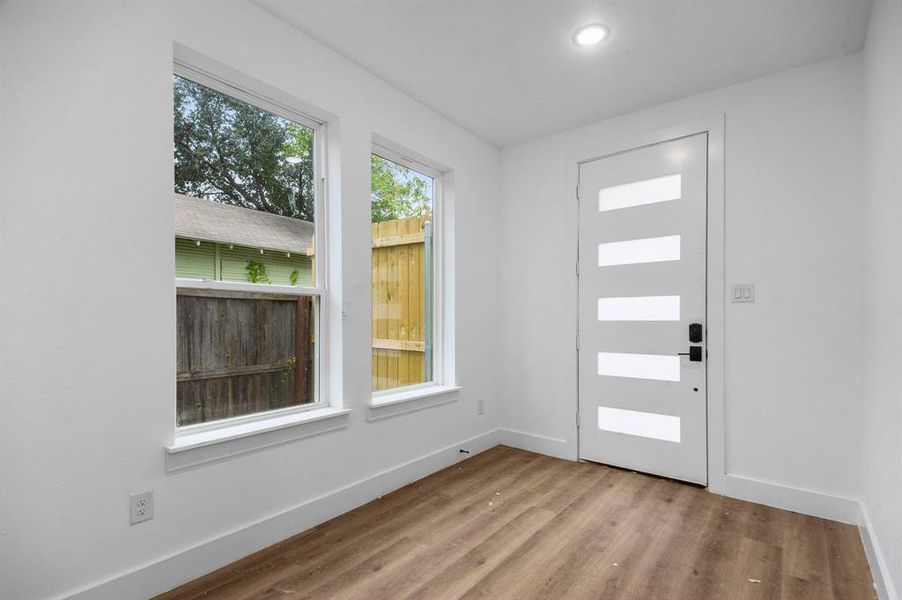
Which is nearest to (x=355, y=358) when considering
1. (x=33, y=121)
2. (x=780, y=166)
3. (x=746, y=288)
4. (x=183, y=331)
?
(x=183, y=331)

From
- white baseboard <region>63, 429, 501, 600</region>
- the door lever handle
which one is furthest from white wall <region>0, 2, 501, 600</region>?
the door lever handle

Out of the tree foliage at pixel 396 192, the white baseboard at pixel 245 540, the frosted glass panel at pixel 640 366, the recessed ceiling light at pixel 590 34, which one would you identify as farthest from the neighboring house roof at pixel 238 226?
the frosted glass panel at pixel 640 366

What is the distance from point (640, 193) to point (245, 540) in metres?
3.23

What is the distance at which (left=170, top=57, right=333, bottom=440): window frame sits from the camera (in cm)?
215

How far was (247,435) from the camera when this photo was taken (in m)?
2.17

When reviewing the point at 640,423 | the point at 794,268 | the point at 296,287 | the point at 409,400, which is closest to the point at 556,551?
the point at 409,400

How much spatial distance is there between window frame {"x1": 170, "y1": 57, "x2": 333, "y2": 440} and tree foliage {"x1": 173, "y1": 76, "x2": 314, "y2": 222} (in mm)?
35

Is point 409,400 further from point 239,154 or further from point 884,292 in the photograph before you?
point 884,292

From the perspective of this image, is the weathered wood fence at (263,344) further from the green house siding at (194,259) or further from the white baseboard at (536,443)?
the white baseboard at (536,443)

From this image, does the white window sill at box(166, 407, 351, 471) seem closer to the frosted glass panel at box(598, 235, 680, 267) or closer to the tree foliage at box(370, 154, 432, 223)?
the tree foliage at box(370, 154, 432, 223)

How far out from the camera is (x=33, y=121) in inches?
63.0

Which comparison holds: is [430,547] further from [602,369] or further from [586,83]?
[586,83]

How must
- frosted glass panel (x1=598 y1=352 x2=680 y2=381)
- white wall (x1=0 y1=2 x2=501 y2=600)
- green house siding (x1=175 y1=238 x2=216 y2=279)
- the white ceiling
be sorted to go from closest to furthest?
white wall (x1=0 y1=2 x2=501 y2=600)
green house siding (x1=175 y1=238 x2=216 y2=279)
the white ceiling
frosted glass panel (x1=598 y1=352 x2=680 y2=381)

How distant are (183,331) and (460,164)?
237 centimetres
